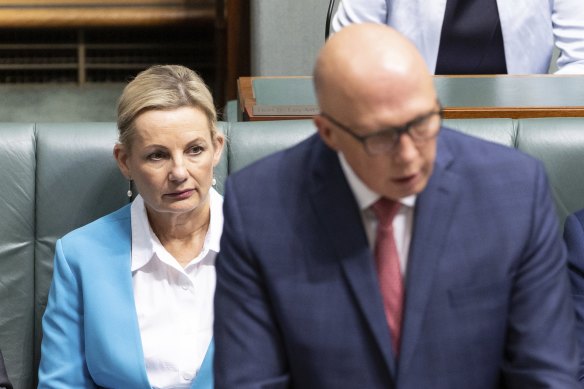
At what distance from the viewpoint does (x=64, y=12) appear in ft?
17.3

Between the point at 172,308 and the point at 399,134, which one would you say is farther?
the point at 172,308

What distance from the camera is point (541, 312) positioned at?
1.47 metres

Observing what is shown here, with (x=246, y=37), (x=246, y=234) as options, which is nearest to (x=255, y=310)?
(x=246, y=234)

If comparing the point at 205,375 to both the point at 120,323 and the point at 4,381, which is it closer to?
the point at 120,323

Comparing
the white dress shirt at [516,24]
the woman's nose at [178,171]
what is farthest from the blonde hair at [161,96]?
the white dress shirt at [516,24]

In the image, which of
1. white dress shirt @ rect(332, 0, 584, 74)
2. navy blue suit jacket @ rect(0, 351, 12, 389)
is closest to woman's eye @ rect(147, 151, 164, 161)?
navy blue suit jacket @ rect(0, 351, 12, 389)

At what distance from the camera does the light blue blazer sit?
212cm

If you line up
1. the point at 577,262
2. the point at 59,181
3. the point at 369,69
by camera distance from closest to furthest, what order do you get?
the point at 369,69, the point at 577,262, the point at 59,181

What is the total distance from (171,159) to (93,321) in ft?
1.19

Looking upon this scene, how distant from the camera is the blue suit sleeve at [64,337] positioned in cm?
215

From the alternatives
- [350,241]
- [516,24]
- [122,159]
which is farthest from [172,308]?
[516,24]

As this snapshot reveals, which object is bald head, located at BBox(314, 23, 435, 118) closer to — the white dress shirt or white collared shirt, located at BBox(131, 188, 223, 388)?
white collared shirt, located at BBox(131, 188, 223, 388)

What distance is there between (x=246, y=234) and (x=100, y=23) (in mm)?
4013

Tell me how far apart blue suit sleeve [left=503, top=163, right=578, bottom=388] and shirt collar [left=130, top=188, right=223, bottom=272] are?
2.76ft
